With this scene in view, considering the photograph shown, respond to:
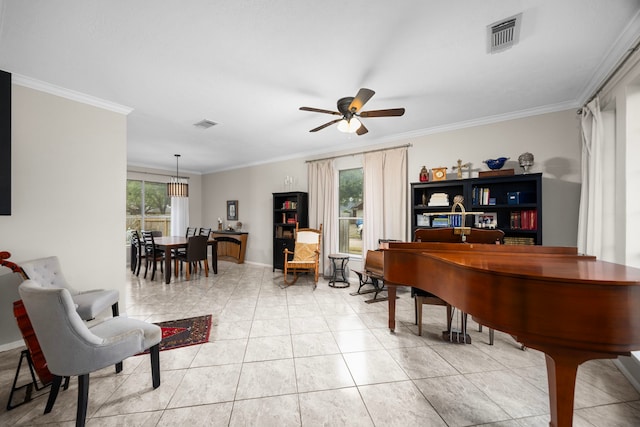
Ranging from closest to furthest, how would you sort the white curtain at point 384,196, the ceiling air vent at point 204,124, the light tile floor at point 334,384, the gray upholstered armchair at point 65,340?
the gray upholstered armchair at point 65,340 → the light tile floor at point 334,384 → the ceiling air vent at point 204,124 → the white curtain at point 384,196

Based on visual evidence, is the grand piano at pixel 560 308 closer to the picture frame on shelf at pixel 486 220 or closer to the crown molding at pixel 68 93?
the picture frame on shelf at pixel 486 220

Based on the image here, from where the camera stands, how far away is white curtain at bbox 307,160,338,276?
5312 millimetres

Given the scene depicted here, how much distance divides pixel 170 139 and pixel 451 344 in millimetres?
5470

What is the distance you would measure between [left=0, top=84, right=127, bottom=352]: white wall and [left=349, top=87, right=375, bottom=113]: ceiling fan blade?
300cm

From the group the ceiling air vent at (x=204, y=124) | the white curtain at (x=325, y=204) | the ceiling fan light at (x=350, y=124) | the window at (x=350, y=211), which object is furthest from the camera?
the white curtain at (x=325, y=204)

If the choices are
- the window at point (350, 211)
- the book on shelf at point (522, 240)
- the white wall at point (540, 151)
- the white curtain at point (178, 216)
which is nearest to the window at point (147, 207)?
the white curtain at point (178, 216)

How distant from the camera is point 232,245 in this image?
707 centimetres

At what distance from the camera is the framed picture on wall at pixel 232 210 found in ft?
23.8

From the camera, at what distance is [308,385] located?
1936mm

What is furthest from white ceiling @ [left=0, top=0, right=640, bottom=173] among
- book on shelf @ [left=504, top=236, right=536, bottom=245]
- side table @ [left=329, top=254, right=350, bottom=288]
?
side table @ [left=329, top=254, right=350, bottom=288]

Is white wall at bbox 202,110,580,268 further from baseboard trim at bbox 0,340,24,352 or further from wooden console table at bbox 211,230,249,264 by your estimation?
baseboard trim at bbox 0,340,24,352

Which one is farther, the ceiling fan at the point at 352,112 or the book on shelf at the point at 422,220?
the book on shelf at the point at 422,220

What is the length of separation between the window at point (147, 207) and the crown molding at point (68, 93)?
4.32 m

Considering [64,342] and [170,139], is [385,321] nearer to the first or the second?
[64,342]
